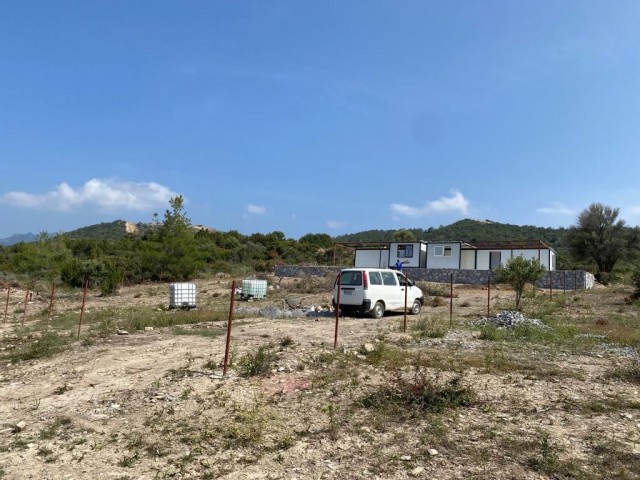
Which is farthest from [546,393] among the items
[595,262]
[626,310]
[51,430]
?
[595,262]

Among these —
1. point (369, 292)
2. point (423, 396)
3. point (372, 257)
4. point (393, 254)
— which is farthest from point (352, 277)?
point (372, 257)

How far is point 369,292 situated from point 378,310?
79 cm

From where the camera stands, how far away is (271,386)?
23.8ft

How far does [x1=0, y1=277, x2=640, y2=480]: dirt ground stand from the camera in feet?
15.5

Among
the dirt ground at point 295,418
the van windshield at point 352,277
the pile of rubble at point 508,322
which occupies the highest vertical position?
Result: the van windshield at point 352,277

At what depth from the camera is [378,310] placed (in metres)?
16.7

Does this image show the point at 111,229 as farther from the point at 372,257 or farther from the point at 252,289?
the point at 252,289

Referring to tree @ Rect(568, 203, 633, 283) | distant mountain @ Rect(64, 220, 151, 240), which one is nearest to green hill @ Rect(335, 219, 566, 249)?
tree @ Rect(568, 203, 633, 283)

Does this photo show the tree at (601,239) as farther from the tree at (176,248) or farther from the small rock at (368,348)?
the small rock at (368,348)

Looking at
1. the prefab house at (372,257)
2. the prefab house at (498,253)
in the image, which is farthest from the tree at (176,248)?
the prefab house at (498,253)

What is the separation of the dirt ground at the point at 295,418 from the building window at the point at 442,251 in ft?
112

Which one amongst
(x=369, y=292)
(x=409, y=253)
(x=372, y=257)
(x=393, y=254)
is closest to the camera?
(x=369, y=292)

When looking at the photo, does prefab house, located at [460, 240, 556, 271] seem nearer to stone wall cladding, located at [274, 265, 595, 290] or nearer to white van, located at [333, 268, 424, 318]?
stone wall cladding, located at [274, 265, 595, 290]

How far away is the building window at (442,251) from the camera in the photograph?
143 ft
